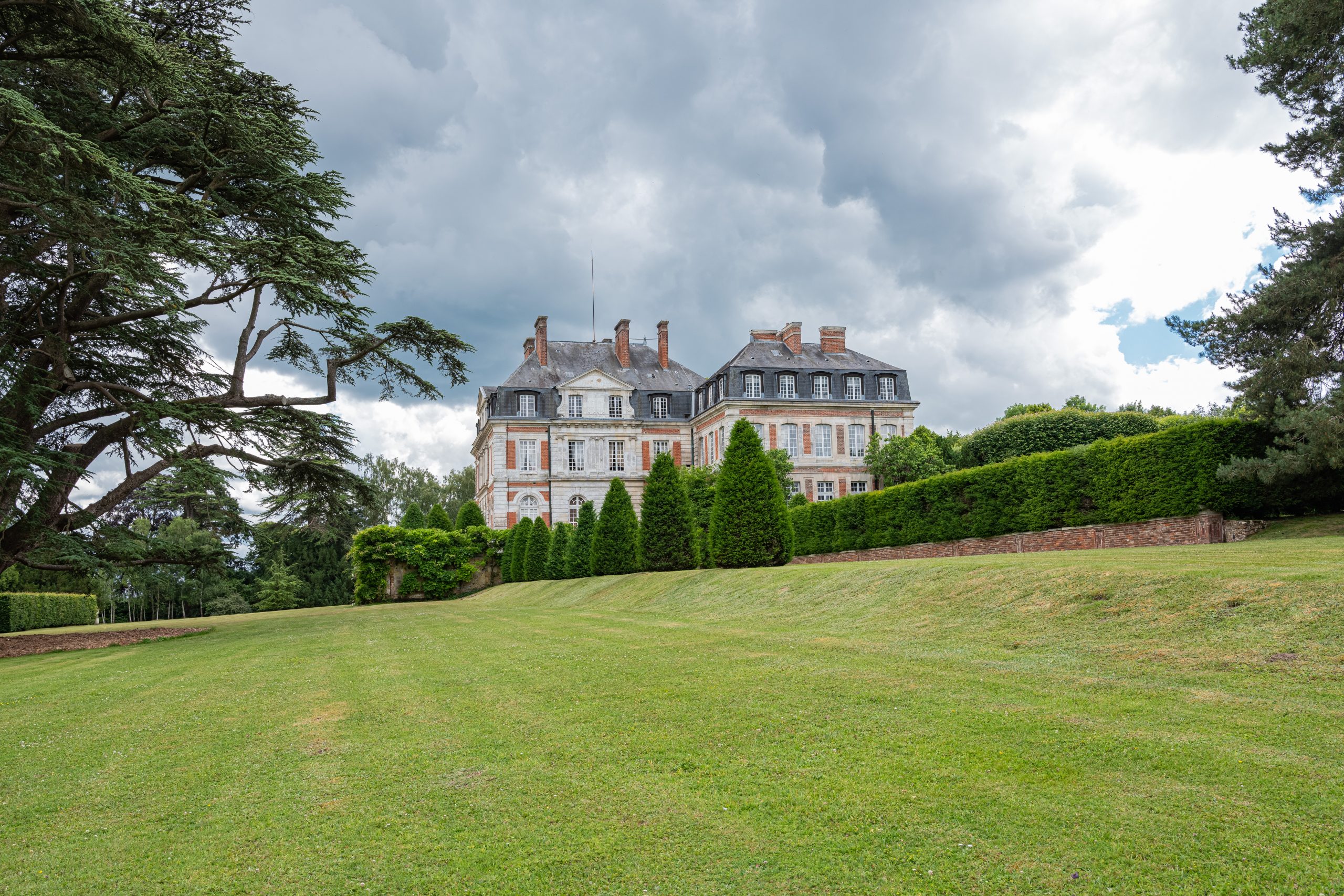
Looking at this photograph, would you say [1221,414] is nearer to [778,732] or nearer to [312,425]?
[312,425]

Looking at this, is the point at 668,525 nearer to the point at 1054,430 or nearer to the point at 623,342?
the point at 1054,430

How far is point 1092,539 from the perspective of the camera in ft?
57.5

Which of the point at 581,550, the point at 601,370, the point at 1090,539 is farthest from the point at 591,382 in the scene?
the point at 1090,539

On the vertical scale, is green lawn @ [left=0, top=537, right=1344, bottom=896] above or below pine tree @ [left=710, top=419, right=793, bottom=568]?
below

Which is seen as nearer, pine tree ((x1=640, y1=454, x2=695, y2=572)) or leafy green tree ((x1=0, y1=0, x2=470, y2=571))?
leafy green tree ((x1=0, y1=0, x2=470, y2=571))

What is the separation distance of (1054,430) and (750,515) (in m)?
18.4

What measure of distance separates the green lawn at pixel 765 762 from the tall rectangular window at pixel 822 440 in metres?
35.4

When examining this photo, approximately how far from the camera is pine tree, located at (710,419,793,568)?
19766mm

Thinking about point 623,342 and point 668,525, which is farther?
point 623,342

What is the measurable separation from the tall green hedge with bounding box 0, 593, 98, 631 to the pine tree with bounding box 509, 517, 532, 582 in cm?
1587

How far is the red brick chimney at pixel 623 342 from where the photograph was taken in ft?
163

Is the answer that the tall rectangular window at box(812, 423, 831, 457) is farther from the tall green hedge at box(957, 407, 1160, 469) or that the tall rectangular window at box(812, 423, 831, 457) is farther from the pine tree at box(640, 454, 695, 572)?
the pine tree at box(640, 454, 695, 572)

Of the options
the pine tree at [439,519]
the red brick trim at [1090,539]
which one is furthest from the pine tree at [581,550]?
the pine tree at [439,519]

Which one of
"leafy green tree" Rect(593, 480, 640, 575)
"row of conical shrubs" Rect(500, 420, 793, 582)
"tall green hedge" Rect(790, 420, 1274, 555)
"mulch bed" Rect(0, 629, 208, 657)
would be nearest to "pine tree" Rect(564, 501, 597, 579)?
"row of conical shrubs" Rect(500, 420, 793, 582)
